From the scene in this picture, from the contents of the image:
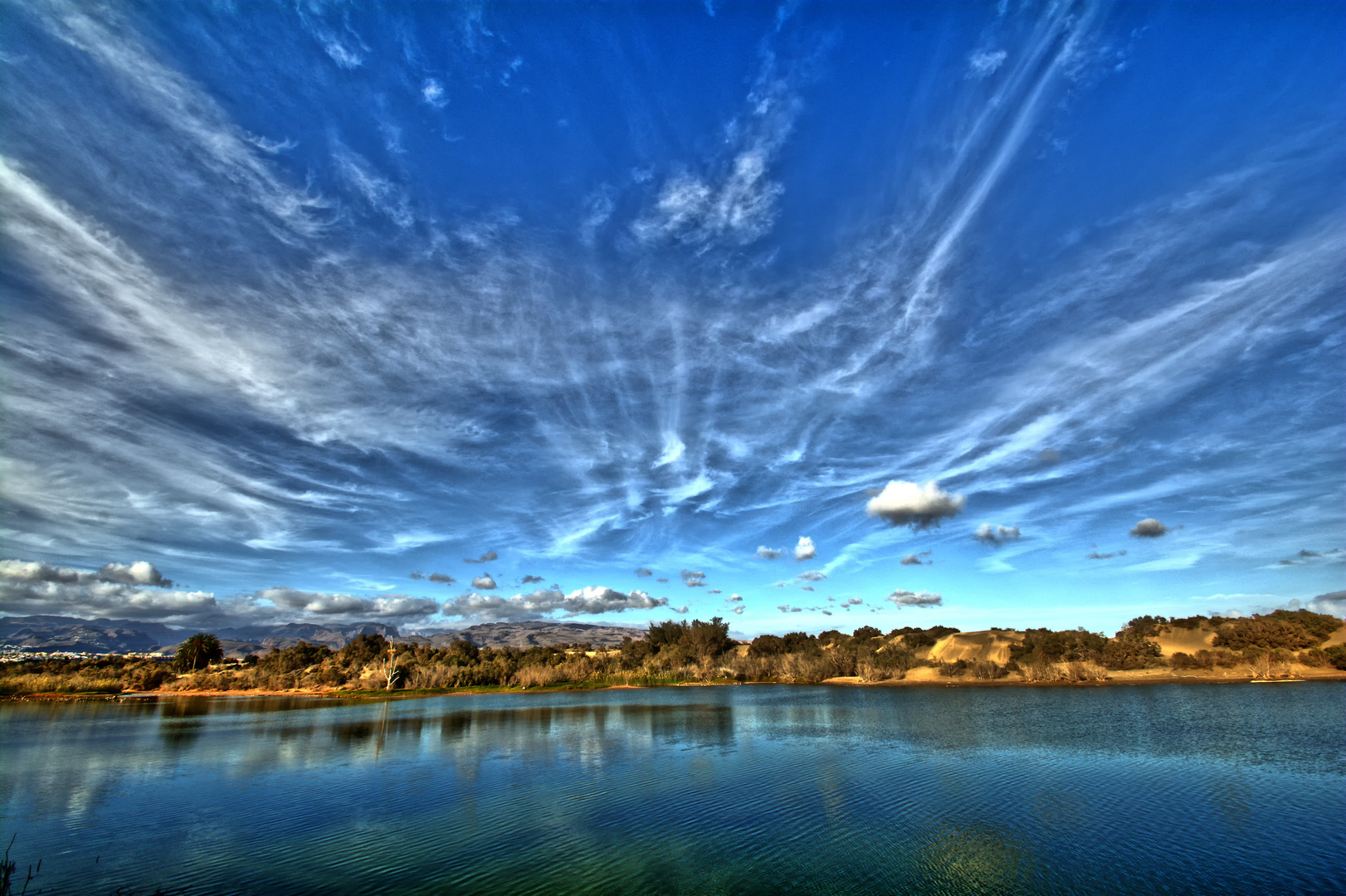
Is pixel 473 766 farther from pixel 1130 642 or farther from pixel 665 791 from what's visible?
pixel 1130 642

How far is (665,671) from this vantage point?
148625 millimetres

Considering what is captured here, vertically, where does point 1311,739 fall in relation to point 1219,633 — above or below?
below

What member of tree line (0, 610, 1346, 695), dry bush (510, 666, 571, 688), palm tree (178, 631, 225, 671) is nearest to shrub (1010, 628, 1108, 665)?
tree line (0, 610, 1346, 695)

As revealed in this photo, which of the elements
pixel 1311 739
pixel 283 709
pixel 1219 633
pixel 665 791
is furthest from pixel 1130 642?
pixel 283 709

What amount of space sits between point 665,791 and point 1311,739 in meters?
45.0

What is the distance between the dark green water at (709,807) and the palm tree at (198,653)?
104 m

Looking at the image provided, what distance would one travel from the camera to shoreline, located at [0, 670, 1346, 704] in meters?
92.6

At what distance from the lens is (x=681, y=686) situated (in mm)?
134000

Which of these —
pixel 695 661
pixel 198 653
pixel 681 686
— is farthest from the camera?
pixel 695 661

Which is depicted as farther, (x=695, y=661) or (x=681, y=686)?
(x=695, y=661)

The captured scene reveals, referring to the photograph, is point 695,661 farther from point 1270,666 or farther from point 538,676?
point 1270,666

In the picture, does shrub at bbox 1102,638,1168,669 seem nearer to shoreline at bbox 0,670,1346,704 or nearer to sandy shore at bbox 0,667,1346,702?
sandy shore at bbox 0,667,1346,702

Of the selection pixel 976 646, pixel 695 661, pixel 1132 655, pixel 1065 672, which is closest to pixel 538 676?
pixel 695 661

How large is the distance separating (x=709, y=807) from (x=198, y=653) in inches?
6556
